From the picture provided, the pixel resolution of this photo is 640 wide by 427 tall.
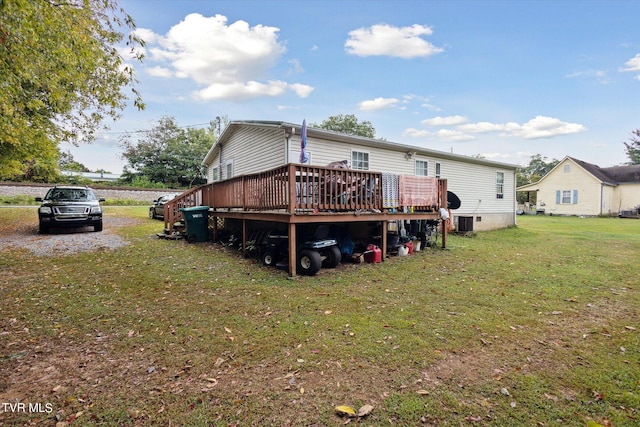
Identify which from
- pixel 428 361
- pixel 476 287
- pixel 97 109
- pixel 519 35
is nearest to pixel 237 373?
pixel 428 361

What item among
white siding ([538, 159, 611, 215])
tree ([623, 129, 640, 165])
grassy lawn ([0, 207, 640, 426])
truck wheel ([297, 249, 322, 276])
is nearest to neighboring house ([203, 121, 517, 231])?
truck wheel ([297, 249, 322, 276])

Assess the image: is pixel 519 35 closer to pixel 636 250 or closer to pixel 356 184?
pixel 636 250

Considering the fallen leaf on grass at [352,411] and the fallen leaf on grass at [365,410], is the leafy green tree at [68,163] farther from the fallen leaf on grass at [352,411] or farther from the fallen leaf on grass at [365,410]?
the fallen leaf on grass at [365,410]

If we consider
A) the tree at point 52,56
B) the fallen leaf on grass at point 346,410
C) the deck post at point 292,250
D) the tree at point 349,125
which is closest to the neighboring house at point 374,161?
the deck post at point 292,250

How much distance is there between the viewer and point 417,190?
8758mm

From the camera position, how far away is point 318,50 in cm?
1495

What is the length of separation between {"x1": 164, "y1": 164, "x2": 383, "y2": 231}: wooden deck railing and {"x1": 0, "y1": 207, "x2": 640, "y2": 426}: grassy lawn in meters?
1.56

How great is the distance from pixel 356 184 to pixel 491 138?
3389 cm

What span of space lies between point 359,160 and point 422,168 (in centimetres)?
376

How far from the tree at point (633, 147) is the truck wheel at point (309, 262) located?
2193 inches

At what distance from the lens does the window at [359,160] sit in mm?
11250

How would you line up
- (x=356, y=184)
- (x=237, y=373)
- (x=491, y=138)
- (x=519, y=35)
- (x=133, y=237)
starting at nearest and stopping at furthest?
(x=237, y=373)
(x=356, y=184)
(x=133, y=237)
(x=519, y=35)
(x=491, y=138)

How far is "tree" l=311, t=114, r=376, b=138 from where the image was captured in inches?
1510

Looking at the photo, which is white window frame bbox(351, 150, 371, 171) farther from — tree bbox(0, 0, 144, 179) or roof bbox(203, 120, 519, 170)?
tree bbox(0, 0, 144, 179)
